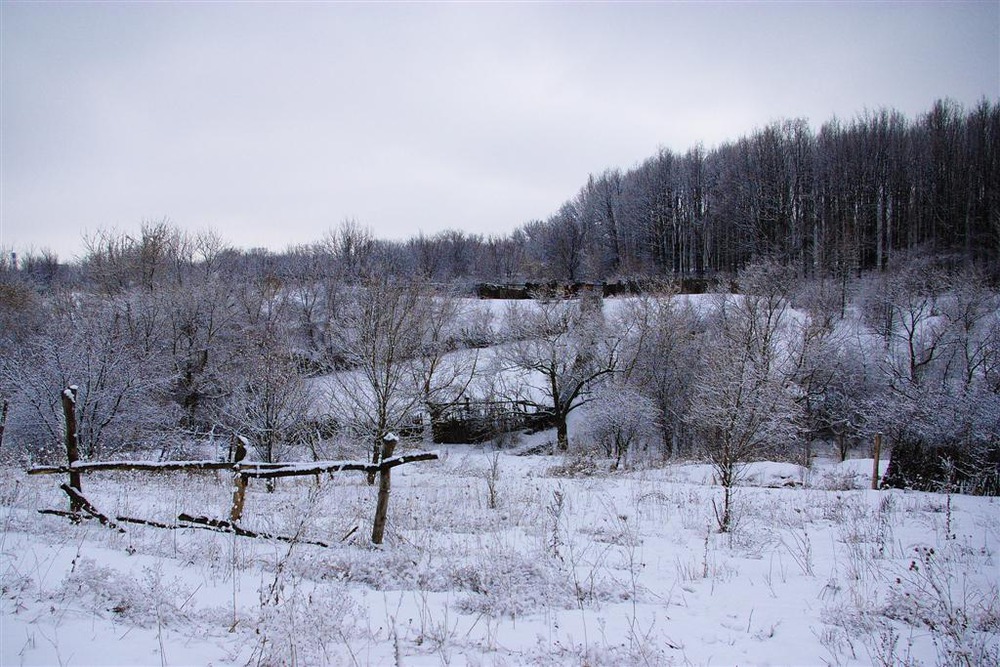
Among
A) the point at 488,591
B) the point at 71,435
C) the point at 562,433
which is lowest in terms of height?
the point at 562,433

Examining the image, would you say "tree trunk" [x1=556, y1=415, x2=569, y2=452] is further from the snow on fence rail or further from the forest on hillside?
the snow on fence rail

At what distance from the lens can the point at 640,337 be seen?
29.6 metres

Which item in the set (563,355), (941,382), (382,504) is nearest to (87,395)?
(382,504)

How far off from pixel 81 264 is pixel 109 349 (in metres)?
24.2

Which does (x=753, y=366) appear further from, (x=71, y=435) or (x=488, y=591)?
(x=71, y=435)

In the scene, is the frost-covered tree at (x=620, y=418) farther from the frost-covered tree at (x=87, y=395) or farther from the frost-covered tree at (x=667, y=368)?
the frost-covered tree at (x=87, y=395)

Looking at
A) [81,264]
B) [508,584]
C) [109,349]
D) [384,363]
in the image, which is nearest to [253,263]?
[81,264]

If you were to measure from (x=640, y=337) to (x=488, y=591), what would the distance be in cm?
2641

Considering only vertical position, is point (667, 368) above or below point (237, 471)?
below

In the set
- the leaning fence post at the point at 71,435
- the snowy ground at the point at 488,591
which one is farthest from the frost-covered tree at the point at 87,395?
the snowy ground at the point at 488,591

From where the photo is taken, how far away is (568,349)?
97.5ft

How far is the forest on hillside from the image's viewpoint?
17344 millimetres

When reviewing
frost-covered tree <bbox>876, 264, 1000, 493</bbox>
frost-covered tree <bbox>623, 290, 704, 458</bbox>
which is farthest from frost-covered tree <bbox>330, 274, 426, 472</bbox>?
frost-covered tree <bbox>623, 290, 704, 458</bbox>

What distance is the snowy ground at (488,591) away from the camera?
3488 mm
